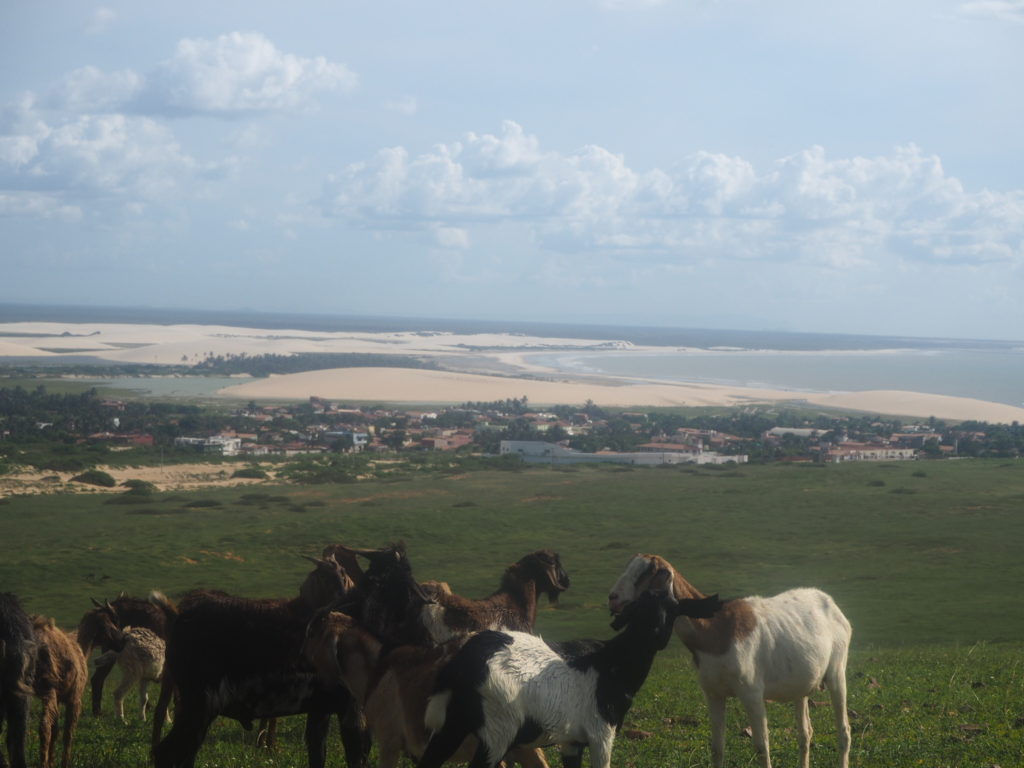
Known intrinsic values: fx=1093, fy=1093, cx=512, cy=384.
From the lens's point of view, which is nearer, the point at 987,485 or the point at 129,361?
the point at 987,485

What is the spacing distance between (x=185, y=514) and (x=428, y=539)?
1096 centimetres

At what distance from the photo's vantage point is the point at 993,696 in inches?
513

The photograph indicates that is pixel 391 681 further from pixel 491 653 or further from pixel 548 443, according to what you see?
pixel 548 443

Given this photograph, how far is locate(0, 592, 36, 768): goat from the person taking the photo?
28.5 feet

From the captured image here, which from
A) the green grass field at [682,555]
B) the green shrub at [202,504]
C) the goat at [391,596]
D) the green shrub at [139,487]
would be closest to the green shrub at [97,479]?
the green shrub at [139,487]

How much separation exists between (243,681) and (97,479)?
156ft

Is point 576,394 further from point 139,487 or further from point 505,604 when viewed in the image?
point 505,604

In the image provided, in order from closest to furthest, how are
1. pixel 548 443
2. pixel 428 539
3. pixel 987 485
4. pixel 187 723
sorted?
1. pixel 187 723
2. pixel 428 539
3. pixel 987 485
4. pixel 548 443

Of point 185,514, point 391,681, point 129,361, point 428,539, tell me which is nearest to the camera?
point 391,681

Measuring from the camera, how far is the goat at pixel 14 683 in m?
8.68

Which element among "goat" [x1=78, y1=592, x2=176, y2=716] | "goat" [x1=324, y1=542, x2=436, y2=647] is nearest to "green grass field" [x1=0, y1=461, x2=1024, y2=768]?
"goat" [x1=78, y1=592, x2=176, y2=716]

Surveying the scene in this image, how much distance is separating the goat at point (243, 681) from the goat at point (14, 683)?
1.06 meters

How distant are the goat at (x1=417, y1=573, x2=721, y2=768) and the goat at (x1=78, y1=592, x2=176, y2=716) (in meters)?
6.36

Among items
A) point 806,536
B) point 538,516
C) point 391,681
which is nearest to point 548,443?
point 538,516
